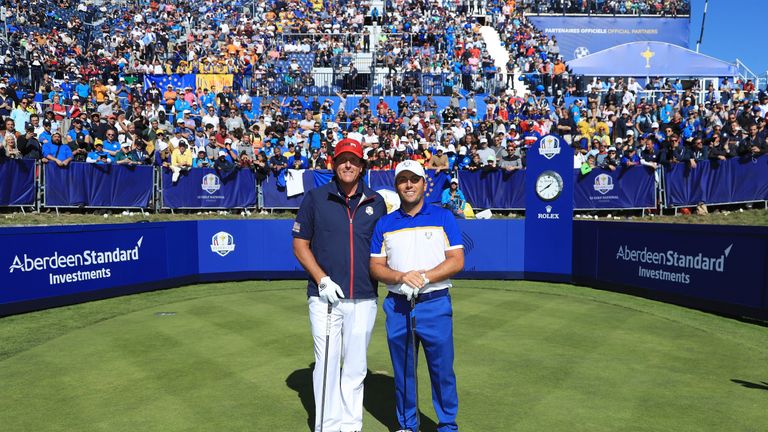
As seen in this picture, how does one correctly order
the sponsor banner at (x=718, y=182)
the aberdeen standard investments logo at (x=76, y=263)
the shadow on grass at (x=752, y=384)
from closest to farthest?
the shadow on grass at (x=752, y=384) → the aberdeen standard investments logo at (x=76, y=263) → the sponsor banner at (x=718, y=182)

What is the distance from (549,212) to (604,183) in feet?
25.3

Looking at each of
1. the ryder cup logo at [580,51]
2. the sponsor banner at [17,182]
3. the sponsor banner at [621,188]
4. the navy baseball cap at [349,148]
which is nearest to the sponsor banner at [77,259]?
the sponsor banner at [17,182]

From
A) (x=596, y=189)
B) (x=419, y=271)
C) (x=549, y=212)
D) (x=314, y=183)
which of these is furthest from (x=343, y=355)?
(x=596, y=189)

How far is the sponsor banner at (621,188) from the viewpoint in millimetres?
23047

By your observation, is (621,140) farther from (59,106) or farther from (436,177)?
(59,106)

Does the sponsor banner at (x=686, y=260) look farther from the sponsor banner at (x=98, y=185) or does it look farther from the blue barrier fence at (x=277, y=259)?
the sponsor banner at (x=98, y=185)

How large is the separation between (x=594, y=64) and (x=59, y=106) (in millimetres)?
27303

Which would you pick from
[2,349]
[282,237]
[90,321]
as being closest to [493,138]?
[282,237]

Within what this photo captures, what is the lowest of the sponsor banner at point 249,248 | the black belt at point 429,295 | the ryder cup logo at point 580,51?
the sponsor banner at point 249,248

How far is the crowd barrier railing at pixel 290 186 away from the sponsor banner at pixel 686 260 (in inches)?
327

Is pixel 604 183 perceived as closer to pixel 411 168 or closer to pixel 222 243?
pixel 222 243

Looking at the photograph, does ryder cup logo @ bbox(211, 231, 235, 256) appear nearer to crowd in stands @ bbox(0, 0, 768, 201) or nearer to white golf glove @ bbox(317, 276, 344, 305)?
crowd in stands @ bbox(0, 0, 768, 201)

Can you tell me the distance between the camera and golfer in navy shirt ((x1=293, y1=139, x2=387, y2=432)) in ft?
19.4

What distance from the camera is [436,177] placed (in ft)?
78.2
